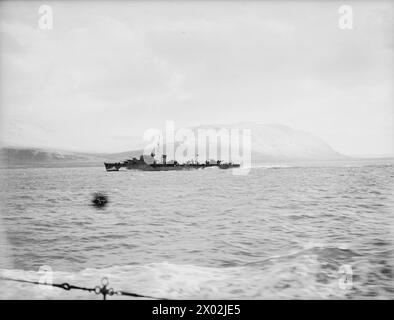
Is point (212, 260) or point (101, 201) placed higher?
point (101, 201)

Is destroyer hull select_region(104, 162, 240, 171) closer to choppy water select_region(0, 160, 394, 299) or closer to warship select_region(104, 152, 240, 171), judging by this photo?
warship select_region(104, 152, 240, 171)

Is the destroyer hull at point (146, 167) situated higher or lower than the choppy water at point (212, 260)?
higher

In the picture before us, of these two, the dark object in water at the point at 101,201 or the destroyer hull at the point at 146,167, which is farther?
the destroyer hull at the point at 146,167

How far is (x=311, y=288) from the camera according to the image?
25.1 feet

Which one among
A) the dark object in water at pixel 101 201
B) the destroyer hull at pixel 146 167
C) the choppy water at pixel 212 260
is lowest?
the choppy water at pixel 212 260

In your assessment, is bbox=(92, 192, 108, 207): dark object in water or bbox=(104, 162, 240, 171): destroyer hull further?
bbox=(104, 162, 240, 171): destroyer hull

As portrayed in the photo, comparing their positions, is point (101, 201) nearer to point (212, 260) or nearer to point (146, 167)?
point (212, 260)

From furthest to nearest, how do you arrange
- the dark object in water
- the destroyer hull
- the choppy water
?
the destroyer hull, the dark object in water, the choppy water

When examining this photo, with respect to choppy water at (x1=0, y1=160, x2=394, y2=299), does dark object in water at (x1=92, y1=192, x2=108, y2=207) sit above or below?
above

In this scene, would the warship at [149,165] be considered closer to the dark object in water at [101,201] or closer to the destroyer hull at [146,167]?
the destroyer hull at [146,167]

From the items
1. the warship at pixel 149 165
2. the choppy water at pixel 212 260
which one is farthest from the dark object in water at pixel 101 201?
the warship at pixel 149 165

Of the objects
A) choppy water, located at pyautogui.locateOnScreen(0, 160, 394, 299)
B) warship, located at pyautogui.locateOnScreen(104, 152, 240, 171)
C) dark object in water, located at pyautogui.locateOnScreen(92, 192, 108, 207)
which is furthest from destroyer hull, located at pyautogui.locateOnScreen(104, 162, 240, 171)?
choppy water, located at pyautogui.locateOnScreen(0, 160, 394, 299)

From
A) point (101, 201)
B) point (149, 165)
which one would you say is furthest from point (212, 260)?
point (149, 165)
